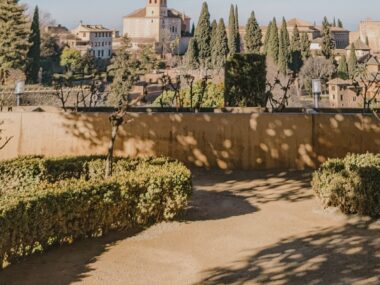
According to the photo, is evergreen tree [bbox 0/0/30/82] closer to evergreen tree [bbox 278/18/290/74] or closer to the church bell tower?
evergreen tree [bbox 278/18/290/74]

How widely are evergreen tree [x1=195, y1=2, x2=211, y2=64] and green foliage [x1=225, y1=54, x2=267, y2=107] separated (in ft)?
178

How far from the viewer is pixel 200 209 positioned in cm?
787

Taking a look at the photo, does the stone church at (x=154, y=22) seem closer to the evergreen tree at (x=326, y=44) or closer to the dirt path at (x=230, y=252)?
the evergreen tree at (x=326, y=44)

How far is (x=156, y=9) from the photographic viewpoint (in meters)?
126

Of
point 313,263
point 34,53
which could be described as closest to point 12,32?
point 34,53

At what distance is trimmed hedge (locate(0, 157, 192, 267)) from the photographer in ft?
18.9

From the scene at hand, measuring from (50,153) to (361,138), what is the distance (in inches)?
280

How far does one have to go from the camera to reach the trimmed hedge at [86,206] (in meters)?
5.77

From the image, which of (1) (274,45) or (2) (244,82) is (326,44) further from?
(2) (244,82)

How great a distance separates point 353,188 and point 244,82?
8123mm

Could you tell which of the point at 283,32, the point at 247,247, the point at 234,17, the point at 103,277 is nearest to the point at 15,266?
the point at 103,277

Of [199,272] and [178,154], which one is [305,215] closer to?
[199,272]

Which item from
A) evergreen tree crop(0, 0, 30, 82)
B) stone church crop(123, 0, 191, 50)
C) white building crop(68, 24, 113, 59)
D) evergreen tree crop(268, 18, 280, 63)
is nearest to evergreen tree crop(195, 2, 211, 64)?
evergreen tree crop(268, 18, 280, 63)

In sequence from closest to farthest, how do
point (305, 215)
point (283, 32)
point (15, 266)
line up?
point (15, 266) → point (305, 215) → point (283, 32)
